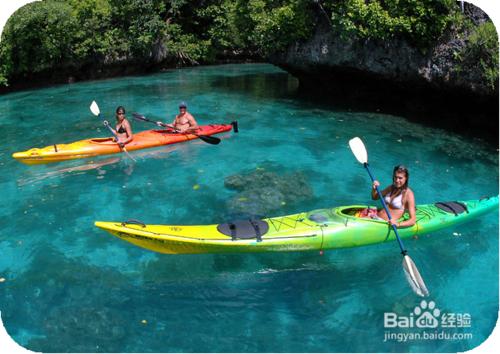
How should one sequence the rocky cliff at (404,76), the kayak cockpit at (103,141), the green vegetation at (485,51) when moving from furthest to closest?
the rocky cliff at (404,76)
the kayak cockpit at (103,141)
the green vegetation at (485,51)

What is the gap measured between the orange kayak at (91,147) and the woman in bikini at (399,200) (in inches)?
240

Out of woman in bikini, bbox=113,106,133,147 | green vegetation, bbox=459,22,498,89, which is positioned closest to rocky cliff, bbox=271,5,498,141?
green vegetation, bbox=459,22,498,89

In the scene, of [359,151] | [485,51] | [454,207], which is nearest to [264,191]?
[359,151]

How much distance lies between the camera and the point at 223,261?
619 centimetres

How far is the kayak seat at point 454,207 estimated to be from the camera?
676 centimetres

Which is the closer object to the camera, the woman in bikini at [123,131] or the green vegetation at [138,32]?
the woman in bikini at [123,131]

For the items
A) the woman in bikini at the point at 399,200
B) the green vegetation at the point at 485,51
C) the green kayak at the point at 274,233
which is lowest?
the green kayak at the point at 274,233

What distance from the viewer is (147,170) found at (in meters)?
9.75

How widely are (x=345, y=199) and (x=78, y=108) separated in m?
12.7

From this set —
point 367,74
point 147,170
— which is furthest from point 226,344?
point 367,74

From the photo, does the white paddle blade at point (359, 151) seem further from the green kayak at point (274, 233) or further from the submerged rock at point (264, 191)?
the submerged rock at point (264, 191)

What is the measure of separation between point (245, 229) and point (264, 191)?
2.69m

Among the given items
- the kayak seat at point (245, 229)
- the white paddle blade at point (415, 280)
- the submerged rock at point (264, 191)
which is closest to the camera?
the white paddle blade at point (415, 280)

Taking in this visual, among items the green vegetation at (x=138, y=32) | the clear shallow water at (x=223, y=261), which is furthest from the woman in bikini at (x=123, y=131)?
the green vegetation at (x=138, y=32)
